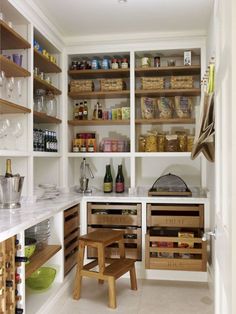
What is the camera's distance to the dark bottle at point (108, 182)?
3.63 metres

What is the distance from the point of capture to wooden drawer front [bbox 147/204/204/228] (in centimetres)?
311

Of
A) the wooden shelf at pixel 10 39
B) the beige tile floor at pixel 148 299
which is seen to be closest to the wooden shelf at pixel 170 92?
the wooden shelf at pixel 10 39

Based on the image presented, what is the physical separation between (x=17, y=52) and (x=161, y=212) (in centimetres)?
200

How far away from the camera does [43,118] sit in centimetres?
313

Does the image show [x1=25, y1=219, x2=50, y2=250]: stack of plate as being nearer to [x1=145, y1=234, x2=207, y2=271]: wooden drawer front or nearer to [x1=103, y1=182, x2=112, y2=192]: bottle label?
[x1=145, y1=234, x2=207, y2=271]: wooden drawer front

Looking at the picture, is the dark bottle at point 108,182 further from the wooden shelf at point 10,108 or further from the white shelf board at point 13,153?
the wooden shelf at point 10,108

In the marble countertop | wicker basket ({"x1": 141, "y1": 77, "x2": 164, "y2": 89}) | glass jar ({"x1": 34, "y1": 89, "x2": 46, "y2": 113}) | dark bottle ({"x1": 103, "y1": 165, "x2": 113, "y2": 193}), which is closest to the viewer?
the marble countertop

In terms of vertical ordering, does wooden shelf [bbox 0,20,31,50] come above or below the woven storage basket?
above

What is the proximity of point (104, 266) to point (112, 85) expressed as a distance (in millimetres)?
1892

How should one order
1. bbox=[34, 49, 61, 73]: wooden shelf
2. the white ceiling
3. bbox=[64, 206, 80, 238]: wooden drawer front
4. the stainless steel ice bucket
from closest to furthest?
the stainless steel ice bucket → the white ceiling → bbox=[64, 206, 80, 238]: wooden drawer front → bbox=[34, 49, 61, 73]: wooden shelf

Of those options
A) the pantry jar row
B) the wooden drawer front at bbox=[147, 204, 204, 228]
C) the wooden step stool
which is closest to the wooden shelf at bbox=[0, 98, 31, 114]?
the wooden step stool

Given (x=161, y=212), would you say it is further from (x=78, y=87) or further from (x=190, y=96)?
(x=78, y=87)

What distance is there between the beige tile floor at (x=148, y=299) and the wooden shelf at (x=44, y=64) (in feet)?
7.07

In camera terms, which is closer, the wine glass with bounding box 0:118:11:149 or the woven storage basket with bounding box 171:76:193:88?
the wine glass with bounding box 0:118:11:149
